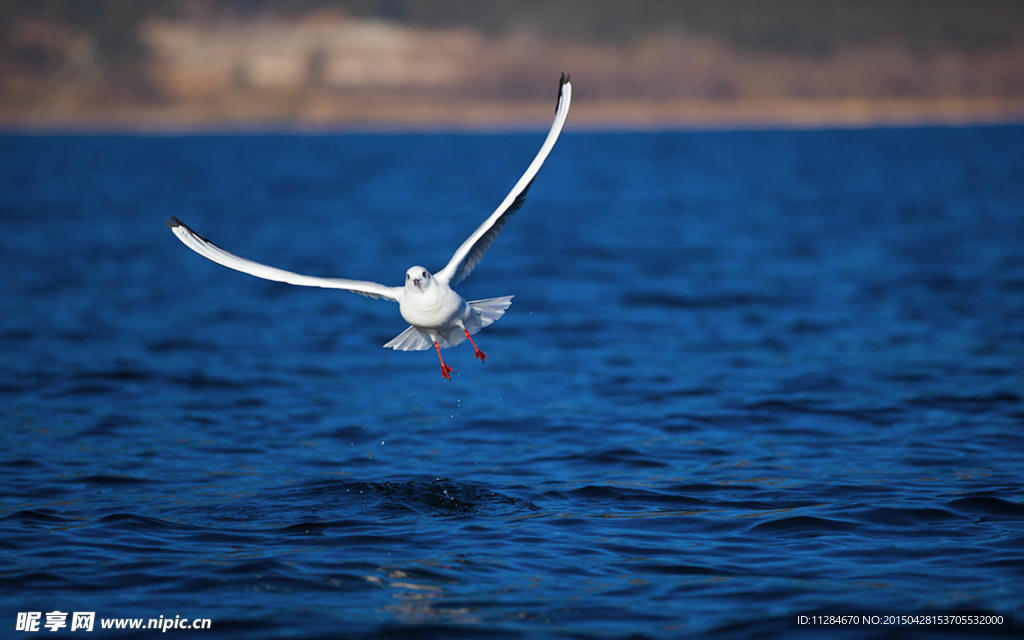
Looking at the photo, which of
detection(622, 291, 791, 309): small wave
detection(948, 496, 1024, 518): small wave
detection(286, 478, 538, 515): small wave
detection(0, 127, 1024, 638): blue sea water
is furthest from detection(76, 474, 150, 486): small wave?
detection(622, 291, 791, 309): small wave

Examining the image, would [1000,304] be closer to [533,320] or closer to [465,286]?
[533,320]

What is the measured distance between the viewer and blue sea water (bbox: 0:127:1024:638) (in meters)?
9.37

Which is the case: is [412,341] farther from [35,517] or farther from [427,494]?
[35,517]

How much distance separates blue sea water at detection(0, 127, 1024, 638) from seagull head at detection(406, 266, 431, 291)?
7.43 feet

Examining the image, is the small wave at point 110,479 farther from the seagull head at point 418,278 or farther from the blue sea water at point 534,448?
the seagull head at point 418,278

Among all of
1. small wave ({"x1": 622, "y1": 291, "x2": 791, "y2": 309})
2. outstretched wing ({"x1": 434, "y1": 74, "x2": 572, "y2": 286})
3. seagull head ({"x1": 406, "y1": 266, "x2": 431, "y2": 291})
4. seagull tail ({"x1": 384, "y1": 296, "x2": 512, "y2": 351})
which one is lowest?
seagull head ({"x1": 406, "y1": 266, "x2": 431, "y2": 291})

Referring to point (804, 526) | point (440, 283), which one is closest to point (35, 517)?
point (440, 283)

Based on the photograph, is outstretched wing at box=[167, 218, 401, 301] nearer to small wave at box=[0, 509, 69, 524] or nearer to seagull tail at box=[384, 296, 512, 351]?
seagull tail at box=[384, 296, 512, 351]

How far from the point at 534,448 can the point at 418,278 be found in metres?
3.69

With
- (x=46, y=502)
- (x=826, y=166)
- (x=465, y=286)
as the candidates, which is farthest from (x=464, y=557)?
(x=826, y=166)

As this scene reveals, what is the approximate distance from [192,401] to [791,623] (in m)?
10.8

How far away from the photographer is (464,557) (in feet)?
33.5

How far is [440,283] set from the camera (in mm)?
11695

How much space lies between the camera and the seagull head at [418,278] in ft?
36.9
